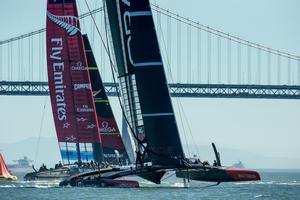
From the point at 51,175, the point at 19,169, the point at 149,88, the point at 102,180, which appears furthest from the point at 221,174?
the point at 19,169

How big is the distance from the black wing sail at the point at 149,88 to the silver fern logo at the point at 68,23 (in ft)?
30.0

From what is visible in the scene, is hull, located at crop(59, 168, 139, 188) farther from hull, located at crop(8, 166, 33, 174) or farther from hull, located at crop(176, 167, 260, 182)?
hull, located at crop(8, 166, 33, 174)

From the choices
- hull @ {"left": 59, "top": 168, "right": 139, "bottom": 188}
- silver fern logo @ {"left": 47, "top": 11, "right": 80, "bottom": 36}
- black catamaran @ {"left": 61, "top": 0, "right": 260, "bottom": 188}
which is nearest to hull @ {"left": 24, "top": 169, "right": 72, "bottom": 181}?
silver fern logo @ {"left": 47, "top": 11, "right": 80, "bottom": 36}

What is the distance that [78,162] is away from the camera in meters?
39.6

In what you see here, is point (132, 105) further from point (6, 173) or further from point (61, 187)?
point (6, 173)

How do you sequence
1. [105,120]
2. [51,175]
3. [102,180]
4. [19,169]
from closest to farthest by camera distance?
[102,180] < [51,175] < [105,120] < [19,169]

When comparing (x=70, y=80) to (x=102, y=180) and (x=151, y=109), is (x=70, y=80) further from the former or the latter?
(x=151, y=109)

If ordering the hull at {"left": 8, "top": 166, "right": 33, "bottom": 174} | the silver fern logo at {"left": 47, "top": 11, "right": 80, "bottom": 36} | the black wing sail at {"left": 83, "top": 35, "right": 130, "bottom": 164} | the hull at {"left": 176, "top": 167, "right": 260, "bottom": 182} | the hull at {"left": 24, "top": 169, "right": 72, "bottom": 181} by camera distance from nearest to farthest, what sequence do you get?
1. the hull at {"left": 176, "top": 167, "right": 260, "bottom": 182}
2. the silver fern logo at {"left": 47, "top": 11, "right": 80, "bottom": 36}
3. the hull at {"left": 24, "top": 169, "right": 72, "bottom": 181}
4. the black wing sail at {"left": 83, "top": 35, "right": 130, "bottom": 164}
5. the hull at {"left": 8, "top": 166, "right": 33, "bottom": 174}

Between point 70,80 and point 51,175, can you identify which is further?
point 51,175

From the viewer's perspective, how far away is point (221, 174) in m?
29.3

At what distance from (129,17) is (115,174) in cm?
420

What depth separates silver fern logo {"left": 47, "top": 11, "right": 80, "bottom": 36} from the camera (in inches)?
1526

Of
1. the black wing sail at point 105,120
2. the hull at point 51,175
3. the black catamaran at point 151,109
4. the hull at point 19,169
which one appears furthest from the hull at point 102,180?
the hull at point 19,169

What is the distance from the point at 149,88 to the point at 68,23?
9969mm
